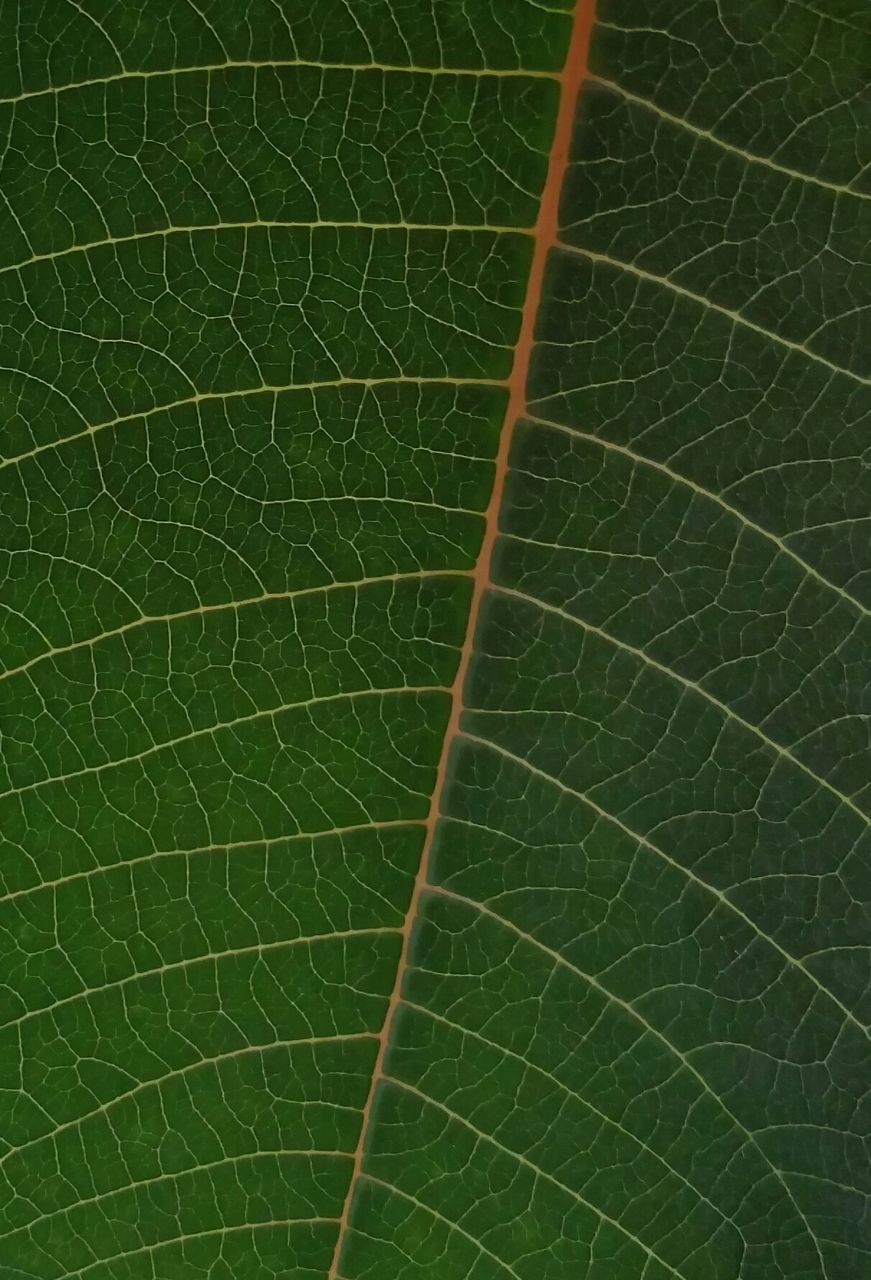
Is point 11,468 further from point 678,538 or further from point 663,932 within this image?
point 663,932

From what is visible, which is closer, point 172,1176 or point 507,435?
point 507,435

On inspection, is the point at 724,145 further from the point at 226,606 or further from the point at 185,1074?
the point at 185,1074

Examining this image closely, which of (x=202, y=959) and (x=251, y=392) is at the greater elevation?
(x=251, y=392)

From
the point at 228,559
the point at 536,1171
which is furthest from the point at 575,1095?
the point at 228,559

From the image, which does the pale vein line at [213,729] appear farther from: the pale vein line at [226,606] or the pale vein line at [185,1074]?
the pale vein line at [185,1074]

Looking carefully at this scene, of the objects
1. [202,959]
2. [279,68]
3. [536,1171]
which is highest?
[279,68]

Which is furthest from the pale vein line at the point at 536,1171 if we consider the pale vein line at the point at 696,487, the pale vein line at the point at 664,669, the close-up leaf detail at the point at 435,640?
the pale vein line at the point at 696,487

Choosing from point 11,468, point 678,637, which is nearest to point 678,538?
point 678,637
